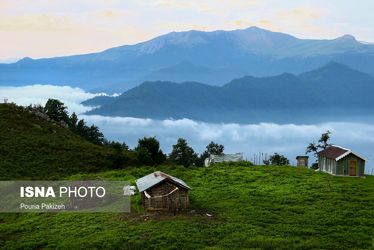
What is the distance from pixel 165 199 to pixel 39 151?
1464 inches

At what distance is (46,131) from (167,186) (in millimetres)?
49513

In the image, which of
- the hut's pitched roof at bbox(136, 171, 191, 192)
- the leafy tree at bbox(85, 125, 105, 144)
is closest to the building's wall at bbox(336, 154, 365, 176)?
the hut's pitched roof at bbox(136, 171, 191, 192)

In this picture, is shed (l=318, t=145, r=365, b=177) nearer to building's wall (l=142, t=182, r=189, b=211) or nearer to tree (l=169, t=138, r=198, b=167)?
building's wall (l=142, t=182, r=189, b=211)

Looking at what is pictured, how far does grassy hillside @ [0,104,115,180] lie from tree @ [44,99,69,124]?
42.2 feet

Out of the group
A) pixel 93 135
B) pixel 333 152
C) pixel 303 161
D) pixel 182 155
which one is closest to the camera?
pixel 333 152

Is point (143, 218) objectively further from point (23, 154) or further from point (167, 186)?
point (23, 154)

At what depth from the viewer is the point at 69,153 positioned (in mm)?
80562

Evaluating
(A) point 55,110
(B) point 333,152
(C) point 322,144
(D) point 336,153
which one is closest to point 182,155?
(C) point 322,144

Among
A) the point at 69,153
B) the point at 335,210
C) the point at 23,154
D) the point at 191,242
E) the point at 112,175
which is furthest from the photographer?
the point at 69,153

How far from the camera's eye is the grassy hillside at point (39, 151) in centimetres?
7044

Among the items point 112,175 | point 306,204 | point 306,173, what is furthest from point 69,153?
point 306,204

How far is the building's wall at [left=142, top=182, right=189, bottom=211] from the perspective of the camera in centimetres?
4734

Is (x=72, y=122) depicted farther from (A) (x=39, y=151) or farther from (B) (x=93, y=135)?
(A) (x=39, y=151)

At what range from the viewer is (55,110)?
11181 centimetres
